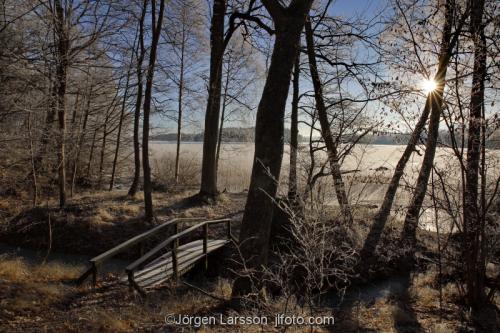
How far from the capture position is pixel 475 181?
248 inches

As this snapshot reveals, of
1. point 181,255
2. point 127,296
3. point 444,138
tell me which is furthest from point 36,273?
point 444,138

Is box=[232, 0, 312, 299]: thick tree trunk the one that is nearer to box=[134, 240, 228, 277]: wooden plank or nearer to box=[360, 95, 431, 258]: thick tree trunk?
box=[134, 240, 228, 277]: wooden plank

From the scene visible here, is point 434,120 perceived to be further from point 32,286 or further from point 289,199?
point 32,286

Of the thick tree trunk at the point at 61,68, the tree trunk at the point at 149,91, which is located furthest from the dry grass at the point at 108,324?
the thick tree trunk at the point at 61,68

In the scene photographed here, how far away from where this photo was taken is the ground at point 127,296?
201 inches

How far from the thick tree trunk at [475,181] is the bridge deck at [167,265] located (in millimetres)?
4821

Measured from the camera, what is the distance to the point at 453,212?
6.55m

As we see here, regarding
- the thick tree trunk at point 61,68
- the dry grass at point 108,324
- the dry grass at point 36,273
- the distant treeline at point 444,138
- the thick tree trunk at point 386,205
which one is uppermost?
the thick tree trunk at point 61,68

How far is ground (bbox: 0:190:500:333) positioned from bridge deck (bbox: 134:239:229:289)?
24cm

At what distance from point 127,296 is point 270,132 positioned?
11.6 ft

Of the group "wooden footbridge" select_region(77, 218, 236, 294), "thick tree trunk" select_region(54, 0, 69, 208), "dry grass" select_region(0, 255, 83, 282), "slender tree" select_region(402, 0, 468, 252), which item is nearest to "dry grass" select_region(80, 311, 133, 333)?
"wooden footbridge" select_region(77, 218, 236, 294)

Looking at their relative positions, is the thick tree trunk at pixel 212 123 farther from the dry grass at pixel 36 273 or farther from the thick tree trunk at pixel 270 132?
the thick tree trunk at pixel 270 132

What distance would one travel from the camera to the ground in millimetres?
5105

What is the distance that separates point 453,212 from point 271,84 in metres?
3.76
